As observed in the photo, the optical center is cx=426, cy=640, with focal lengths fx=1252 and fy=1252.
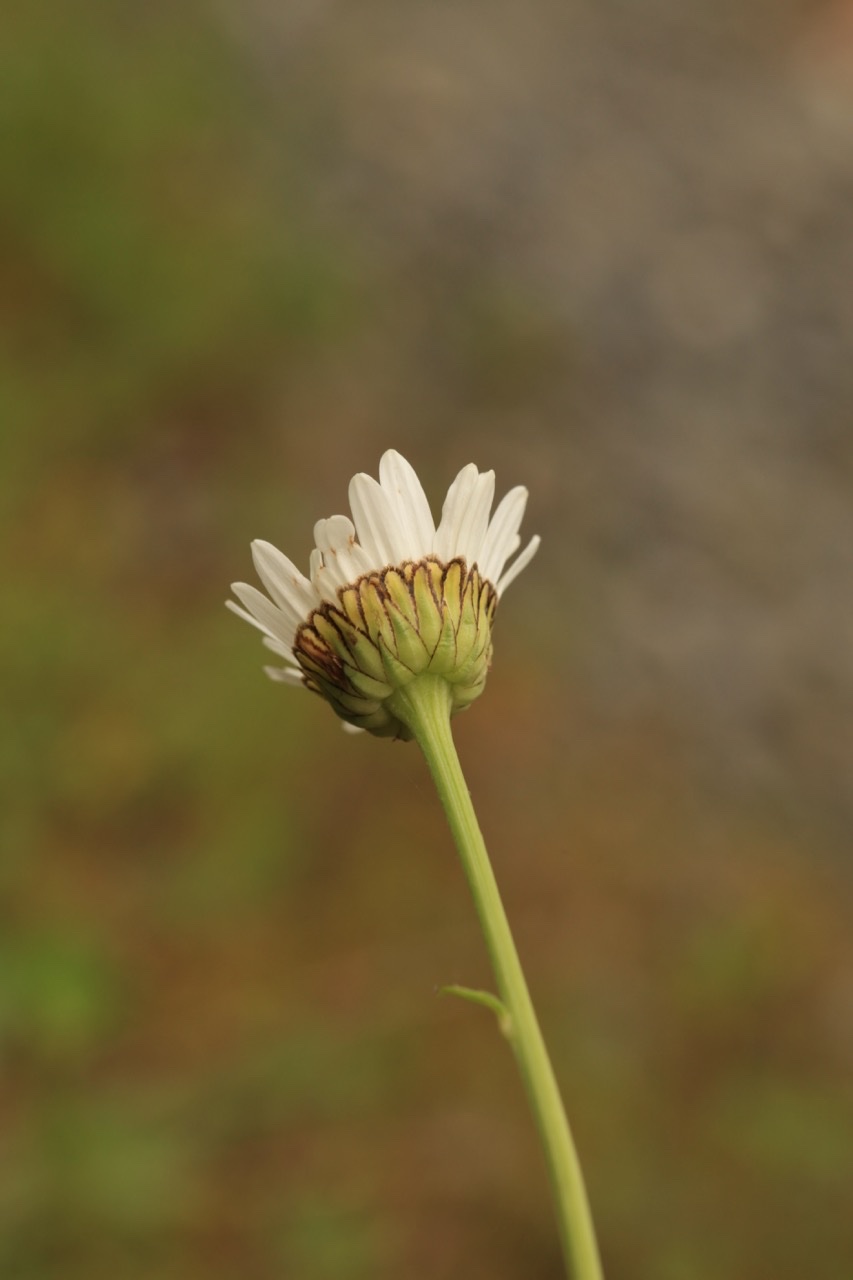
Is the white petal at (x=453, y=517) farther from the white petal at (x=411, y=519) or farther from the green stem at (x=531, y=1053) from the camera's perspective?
the green stem at (x=531, y=1053)

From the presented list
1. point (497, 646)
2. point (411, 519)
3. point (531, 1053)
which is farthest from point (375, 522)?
point (497, 646)

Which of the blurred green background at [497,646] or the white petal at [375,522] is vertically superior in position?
the blurred green background at [497,646]

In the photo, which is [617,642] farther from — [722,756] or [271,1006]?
[271,1006]

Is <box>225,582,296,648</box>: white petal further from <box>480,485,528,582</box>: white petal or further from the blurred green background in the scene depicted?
the blurred green background

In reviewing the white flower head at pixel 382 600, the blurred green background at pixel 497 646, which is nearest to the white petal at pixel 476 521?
the white flower head at pixel 382 600

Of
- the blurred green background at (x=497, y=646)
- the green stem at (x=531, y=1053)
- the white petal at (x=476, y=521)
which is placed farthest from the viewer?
the blurred green background at (x=497, y=646)

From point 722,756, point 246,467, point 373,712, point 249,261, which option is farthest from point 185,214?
point 373,712
